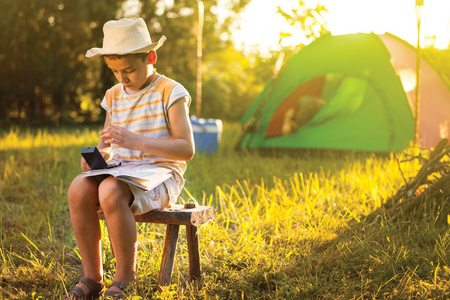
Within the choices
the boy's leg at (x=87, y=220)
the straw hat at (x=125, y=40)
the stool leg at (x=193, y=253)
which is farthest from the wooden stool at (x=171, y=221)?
the straw hat at (x=125, y=40)

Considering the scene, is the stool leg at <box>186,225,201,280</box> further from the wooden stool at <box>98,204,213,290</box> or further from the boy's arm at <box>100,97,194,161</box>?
the boy's arm at <box>100,97,194,161</box>

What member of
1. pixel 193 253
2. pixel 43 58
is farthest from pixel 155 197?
pixel 43 58

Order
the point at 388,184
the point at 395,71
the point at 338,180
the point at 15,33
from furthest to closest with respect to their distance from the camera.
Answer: the point at 15,33 < the point at 395,71 < the point at 338,180 < the point at 388,184

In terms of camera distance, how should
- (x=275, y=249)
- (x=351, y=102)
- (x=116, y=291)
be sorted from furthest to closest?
(x=351, y=102), (x=275, y=249), (x=116, y=291)

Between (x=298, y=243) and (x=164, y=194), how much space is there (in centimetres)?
92

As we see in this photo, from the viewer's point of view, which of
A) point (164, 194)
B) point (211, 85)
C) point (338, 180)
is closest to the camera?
point (164, 194)

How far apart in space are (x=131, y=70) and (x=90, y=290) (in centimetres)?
93

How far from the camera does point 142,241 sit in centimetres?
270

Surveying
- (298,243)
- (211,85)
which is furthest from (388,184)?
(211,85)

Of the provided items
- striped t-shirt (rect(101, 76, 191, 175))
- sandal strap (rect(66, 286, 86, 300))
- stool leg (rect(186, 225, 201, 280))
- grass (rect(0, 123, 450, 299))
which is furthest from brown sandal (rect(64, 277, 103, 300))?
striped t-shirt (rect(101, 76, 191, 175))

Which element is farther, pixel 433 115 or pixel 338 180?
pixel 433 115

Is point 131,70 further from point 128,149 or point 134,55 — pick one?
point 128,149

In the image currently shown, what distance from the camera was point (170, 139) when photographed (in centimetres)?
223

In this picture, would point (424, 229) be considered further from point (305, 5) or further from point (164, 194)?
point (305, 5)
